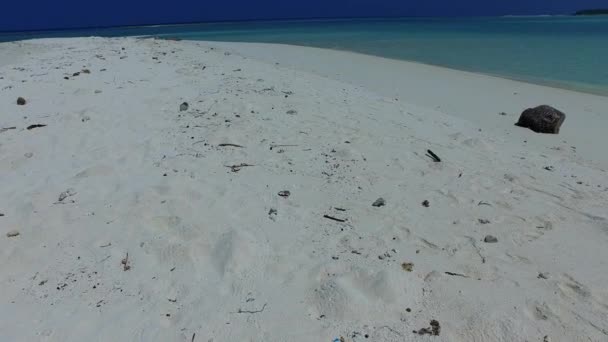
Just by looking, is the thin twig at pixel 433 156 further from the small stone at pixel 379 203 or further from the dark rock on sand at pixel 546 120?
the dark rock on sand at pixel 546 120

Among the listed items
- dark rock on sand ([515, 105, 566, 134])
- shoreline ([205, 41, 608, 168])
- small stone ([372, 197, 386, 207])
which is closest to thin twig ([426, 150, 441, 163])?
small stone ([372, 197, 386, 207])

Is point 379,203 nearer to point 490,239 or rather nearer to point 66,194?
point 490,239

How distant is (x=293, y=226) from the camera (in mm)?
3332

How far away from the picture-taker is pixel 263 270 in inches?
111

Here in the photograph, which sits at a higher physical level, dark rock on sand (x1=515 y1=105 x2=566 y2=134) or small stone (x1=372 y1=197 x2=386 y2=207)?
small stone (x1=372 y1=197 x2=386 y2=207)

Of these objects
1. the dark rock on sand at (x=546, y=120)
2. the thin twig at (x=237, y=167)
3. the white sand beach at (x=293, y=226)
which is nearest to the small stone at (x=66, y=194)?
the white sand beach at (x=293, y=226)

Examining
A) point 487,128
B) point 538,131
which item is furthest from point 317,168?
point 538,131

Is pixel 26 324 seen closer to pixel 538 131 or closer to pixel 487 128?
pixel 487 128

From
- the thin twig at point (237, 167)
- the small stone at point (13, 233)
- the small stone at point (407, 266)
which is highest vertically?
the thin twig at point (237, 167)

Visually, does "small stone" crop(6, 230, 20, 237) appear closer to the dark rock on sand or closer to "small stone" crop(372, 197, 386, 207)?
"small stone" crop(372, 197, 386, 207)

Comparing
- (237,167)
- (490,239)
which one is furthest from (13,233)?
(490,239)

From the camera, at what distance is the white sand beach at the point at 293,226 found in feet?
7.89

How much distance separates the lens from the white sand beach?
241 cm

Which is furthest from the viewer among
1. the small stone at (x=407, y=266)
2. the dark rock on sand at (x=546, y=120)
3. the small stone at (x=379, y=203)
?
the dark rock on sand at (x=546, y=120)
